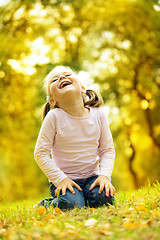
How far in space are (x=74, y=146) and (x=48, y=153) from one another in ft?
0.83

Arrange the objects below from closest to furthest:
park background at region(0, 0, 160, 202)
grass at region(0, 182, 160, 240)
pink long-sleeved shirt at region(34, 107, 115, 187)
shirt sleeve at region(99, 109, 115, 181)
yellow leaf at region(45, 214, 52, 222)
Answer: grass at region(0, 182, 160, 240) < yellow leaf at region(45, 214, 52, 222) < pink long-sleeved shirt at region(34, 107, 115, 187) < shirt sleeve at region(99, 109, 115, 181) < park background at region(0, 0, 160, 202)

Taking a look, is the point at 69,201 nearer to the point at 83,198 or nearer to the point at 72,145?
the point at 83,198

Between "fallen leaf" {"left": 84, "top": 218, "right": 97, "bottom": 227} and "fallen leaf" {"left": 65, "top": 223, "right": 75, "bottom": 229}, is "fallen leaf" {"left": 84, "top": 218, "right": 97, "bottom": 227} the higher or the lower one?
the lower one

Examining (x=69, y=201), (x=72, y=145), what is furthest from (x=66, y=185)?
(x=72, y=145)

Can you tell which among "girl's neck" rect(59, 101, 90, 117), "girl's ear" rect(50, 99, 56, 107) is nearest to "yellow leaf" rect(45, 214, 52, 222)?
"girl's neck" rect(59, 101, 90, 117)

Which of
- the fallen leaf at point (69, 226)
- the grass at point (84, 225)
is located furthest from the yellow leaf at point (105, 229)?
the fallen leaf at point (69, 226)

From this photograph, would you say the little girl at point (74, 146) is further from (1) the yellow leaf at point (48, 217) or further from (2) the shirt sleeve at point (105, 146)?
(1) the yellow leaf at point (48, 217)

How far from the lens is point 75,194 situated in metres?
2.57

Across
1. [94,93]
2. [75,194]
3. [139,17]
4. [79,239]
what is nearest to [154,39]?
[139,17]

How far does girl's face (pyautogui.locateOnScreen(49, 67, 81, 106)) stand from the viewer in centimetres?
275

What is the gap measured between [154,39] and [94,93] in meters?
8.71

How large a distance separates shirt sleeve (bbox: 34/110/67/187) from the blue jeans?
16 centimetres

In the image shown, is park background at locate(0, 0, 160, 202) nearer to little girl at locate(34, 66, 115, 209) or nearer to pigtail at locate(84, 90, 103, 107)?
pigtail at locate(84, 90, 103, 107)

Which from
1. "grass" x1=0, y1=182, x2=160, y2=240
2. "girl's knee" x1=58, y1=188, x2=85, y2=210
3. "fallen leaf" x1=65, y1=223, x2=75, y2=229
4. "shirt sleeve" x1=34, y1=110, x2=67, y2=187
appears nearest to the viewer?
"grass" x1=0, y1=182, x2=160, y2=240
